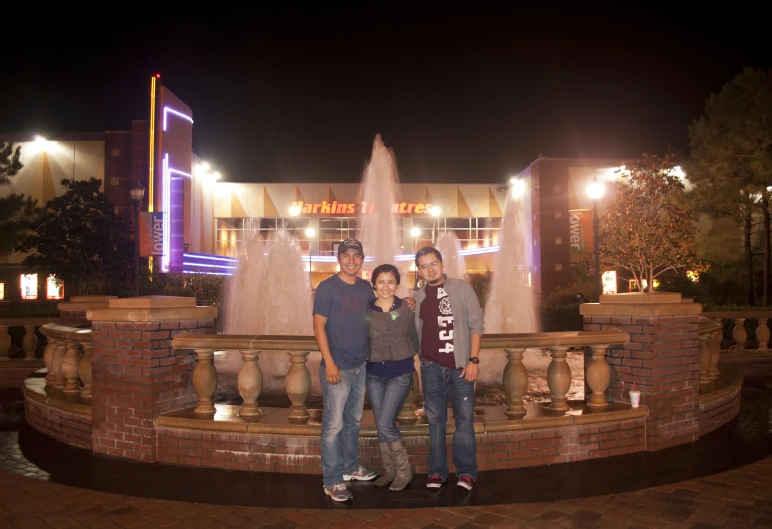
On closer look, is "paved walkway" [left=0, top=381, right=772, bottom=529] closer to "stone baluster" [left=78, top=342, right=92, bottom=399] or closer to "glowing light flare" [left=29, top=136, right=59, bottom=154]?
"stone baluster" [left=78, top=342, right=92, bottom=399]

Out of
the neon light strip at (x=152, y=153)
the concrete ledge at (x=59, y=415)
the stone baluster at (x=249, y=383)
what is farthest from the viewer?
the neon light strip at (x=152, y=153)

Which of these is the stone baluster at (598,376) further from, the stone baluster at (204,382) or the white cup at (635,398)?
the stone baluster at (204,382)

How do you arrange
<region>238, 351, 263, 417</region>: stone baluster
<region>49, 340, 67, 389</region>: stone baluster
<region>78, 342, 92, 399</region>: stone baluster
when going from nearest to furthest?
1. <region>238, 351, 263, 417</region>: stone baluster
2. <region>78, 342, 92, 399</region>: stone baluster
3. <region>49, 340, 67, 389</region>: stone baluster

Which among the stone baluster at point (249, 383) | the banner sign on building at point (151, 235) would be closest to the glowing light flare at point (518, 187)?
the banner sign on building at point (151, 235)

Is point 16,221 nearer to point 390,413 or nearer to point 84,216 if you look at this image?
point 84,216

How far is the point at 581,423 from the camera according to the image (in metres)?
5.25

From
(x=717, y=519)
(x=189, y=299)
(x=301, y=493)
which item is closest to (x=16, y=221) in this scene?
(x=189, y=299)

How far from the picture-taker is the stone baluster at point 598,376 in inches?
217

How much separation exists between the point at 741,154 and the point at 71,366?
76.6ft

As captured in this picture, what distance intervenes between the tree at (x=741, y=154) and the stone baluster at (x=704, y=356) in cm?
1525

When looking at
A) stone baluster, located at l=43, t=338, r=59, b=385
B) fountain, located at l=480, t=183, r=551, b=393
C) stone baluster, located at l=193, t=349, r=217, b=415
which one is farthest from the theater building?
stone baluster, located at l=193, t=349, r=217, b=415

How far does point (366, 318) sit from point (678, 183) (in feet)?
88.3

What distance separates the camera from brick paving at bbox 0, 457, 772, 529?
154 inches

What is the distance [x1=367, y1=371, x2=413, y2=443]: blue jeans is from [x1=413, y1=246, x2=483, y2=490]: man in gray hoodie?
0.74 ft
